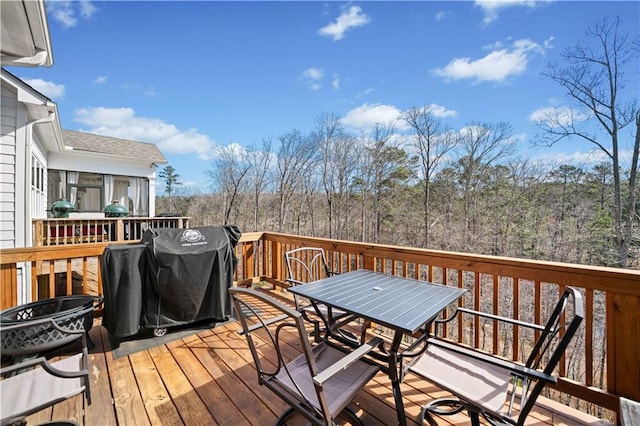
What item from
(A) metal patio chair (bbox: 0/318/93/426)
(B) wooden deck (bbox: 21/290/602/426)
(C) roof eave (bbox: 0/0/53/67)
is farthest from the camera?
(C) roof eave (bbox: 0/0/53/67)

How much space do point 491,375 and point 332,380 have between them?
3.05 feet

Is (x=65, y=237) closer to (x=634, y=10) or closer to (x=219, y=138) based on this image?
(x=219, y=138)

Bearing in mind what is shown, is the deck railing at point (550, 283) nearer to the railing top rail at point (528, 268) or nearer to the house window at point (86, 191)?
the railing top rail at point (528, 268)

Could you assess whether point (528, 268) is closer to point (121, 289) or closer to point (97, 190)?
point (121, 289)

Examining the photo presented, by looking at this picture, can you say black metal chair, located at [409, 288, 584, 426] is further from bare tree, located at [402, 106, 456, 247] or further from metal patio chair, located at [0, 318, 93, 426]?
bare tree, located at [402, 106, 456, 247]

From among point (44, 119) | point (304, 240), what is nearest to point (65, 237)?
point (44, 119)

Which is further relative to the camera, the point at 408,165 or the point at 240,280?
the point at 408,165

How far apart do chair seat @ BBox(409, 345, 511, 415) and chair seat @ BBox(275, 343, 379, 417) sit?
0.31 m

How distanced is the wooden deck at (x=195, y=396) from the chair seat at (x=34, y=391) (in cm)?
36

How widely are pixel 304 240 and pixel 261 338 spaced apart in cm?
148

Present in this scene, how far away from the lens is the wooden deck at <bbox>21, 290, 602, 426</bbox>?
1796 millimetres

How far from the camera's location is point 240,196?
16.4 meters

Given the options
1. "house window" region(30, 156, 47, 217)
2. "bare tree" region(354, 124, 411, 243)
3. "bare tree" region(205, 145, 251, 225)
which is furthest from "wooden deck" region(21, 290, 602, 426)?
"bare tree" region(205, 145, 251, 225)

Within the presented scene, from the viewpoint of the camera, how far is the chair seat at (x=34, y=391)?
135cm
